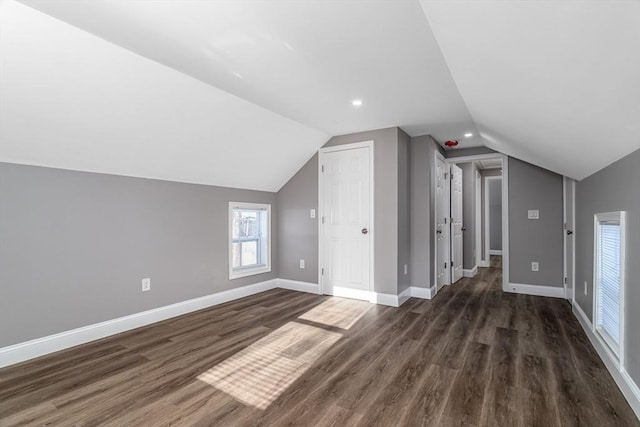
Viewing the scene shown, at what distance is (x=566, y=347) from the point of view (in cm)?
255

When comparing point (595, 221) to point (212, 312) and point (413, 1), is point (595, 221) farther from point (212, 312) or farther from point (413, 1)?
point (212, 312)

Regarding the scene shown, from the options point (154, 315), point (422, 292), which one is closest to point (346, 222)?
point (422, 292)

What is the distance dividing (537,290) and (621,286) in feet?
8.80

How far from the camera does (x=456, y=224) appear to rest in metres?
5.31

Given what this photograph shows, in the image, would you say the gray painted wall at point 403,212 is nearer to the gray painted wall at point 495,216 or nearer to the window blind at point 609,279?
the window blind at point 609,279

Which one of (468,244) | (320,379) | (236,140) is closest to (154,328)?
(320,379)

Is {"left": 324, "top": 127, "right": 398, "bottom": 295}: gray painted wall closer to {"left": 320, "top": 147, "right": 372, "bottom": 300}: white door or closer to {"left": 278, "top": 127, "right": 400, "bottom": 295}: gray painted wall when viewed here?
{"left": 278, "top": 127, "right": 400, "bottom": 295}: gray painted wall

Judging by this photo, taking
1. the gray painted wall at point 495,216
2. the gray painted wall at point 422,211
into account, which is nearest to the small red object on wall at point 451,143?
the gray painted wall at point 422,211

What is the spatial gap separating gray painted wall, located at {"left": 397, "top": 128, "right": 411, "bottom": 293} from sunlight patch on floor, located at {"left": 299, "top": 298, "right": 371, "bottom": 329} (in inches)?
23.4

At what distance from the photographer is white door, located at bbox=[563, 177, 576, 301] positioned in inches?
146

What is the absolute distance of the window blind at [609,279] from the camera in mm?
2060

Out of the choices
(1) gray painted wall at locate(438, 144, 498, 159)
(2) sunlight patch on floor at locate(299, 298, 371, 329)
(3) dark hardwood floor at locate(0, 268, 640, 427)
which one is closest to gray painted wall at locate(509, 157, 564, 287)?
(1) gray painted wall at locate(438, 144, 498, 159)

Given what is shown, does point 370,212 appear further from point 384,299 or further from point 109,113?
point 109,113

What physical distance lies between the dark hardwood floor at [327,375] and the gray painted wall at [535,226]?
3.42ft
